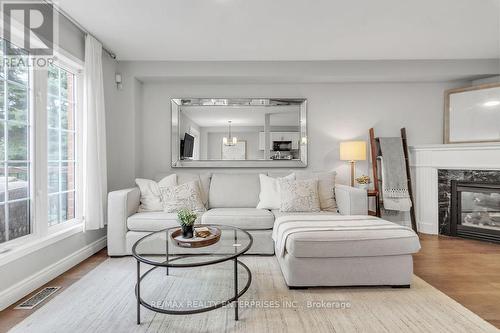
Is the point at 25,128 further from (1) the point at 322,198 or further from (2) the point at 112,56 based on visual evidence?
(1) the point at 322,198

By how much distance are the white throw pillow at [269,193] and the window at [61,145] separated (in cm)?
212

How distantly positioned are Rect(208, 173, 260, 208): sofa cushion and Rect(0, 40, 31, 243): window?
1.85m

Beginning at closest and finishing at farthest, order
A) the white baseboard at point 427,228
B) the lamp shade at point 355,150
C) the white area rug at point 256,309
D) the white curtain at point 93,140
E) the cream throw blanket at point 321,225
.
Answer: the white area rug at point 256,309, the cream throw blanket at point 321,225, the white curtain at point 93,140, the lamp shade at point 355,150, the white baseboard at point 427,228

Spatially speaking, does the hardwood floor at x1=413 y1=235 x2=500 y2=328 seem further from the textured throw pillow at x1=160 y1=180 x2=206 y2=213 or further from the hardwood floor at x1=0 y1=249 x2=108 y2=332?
the hardwood floor at x1=0 y1=249 x2=108 y2=332

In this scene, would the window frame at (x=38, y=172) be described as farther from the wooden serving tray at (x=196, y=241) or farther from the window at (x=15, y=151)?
the wooden serving tray at (x=196, y=241)

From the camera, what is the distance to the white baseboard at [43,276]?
1.79 meters

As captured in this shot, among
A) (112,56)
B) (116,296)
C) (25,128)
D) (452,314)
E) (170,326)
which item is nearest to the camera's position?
(170,326)

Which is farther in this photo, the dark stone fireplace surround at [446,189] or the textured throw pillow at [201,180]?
the dark stone fireplace surround at [446,189]

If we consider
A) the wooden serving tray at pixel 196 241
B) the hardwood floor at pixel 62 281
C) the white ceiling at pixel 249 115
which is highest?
the white ceiling at pixel 249 115

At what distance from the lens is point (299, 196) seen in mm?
2916

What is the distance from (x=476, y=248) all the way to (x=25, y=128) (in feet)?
16.1

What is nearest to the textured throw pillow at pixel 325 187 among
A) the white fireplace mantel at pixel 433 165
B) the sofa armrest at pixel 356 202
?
the sofa armrest at pixel 356 202

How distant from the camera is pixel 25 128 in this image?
207 cm

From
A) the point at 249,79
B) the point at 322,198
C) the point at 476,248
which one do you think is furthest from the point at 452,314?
the point at 249,79
